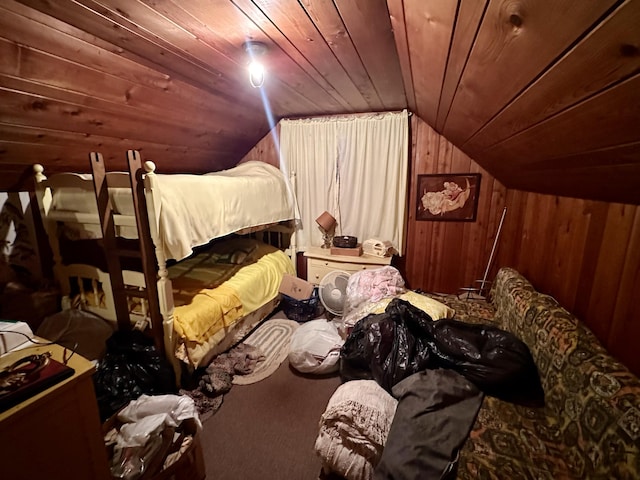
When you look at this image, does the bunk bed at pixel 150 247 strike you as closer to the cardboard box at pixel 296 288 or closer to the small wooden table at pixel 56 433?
the cardboard box at pixel 296 288

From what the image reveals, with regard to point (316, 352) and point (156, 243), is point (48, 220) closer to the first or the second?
point (156, 243)

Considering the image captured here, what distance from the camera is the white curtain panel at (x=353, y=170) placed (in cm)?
306

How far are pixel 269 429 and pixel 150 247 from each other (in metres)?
1.32

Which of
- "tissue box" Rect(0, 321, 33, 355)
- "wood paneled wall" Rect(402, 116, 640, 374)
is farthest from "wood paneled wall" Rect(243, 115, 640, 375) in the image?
"tissue box" Rect(0, 321, 33, 355)

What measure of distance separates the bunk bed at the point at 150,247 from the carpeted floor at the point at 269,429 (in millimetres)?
428

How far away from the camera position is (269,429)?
182 centimetres

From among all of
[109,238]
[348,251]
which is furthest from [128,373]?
[348,251]

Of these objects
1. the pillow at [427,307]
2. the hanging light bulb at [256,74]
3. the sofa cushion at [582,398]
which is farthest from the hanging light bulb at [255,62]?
the sofa cushion at [582,398]

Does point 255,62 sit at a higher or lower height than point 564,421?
higher

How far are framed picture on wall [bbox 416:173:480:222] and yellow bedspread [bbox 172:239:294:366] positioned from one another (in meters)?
1.65

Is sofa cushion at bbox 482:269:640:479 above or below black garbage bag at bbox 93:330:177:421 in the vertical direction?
above

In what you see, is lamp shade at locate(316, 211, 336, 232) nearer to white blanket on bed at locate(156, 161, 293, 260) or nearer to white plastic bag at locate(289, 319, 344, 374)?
white blanket on bed at locate(156, 161, 293, 260)

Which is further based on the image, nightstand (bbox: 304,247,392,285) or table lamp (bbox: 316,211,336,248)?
table lamp (bbox: 316,211,336,248)

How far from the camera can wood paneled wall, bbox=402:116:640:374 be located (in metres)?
1.32
